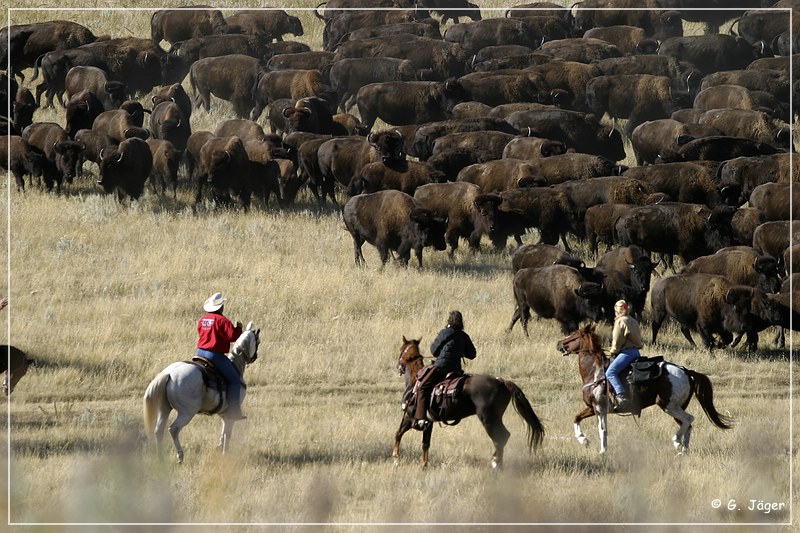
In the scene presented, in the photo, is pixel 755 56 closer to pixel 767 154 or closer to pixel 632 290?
pixel 767 154

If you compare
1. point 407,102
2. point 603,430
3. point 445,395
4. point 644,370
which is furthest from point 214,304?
point 407,102

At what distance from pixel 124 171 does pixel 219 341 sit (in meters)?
13.5

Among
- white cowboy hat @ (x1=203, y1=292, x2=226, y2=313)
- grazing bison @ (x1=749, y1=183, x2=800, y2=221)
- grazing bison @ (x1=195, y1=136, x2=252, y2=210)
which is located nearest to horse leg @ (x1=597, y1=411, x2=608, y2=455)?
white cowboy hat @ (x1=203, y1=292, x2=226, y2=313)

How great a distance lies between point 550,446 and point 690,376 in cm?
146

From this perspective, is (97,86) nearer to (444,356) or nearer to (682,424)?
Answer: (444,356)

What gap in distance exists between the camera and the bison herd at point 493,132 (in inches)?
746

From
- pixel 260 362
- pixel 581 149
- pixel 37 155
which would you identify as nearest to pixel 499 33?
pixel 581 149

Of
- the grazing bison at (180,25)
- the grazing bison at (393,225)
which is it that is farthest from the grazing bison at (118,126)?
the grazing bison at (180,25)

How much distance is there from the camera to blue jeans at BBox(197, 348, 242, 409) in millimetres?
11164

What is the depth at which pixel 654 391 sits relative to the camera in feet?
39.3

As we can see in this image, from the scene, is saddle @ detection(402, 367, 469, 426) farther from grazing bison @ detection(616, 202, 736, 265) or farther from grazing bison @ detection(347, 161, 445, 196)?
grazing bison @ detection(347, 161, 445, 196)

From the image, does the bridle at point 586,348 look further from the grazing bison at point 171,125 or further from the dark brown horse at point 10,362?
the grazing bison at point 171,125

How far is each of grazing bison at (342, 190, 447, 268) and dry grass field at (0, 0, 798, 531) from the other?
43 centimetres

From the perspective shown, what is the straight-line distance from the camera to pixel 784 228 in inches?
780
